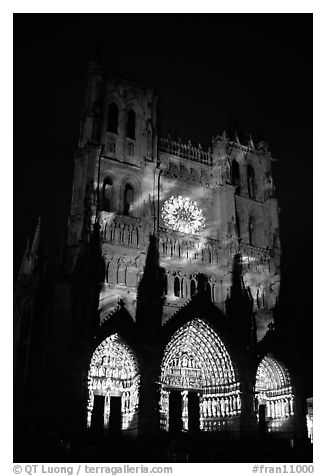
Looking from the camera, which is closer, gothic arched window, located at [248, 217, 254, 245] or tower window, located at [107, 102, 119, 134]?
tower window, located at [107, 102, 119, 134]

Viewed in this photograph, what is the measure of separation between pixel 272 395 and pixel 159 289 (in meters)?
10.3

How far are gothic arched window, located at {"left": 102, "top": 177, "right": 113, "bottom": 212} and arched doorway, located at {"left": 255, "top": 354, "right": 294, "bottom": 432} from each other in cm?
1522

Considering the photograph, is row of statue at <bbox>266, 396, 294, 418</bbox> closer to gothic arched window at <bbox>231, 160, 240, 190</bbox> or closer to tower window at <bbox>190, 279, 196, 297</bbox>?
tower window at <bbox>190, 279, 196, 297</bbox>

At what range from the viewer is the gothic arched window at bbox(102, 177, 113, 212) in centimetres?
3450

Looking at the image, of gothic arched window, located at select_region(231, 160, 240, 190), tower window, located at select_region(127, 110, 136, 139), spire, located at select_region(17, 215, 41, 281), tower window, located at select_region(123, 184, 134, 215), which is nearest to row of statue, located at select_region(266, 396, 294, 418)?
tower window, located at select_region(123, 184, 134, 215)

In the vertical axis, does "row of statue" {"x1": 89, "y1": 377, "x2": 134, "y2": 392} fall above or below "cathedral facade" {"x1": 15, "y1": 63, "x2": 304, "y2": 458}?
below

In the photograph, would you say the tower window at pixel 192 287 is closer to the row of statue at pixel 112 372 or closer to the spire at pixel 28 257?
the row of statue at pixel 112 372

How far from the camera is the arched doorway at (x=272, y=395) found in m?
28.7

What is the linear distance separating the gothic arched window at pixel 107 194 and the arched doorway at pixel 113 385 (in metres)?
11.6

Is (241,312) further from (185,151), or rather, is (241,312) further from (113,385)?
(185,151)

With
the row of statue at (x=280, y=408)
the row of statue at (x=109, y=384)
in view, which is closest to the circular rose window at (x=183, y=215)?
the row of statue at (x=109, y=384)

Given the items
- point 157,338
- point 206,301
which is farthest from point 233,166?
point 157,338

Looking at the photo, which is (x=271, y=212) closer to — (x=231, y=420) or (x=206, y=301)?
(x=206, y=301)
